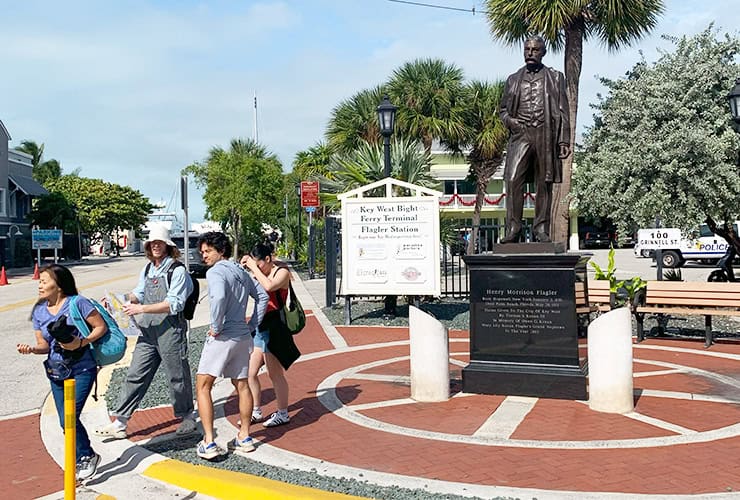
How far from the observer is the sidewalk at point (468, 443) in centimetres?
459

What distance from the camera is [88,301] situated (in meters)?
4.87

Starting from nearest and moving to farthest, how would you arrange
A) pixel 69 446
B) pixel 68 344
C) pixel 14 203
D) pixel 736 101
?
pixel 69 446 < pixel 68 344 < pixel 736 101 < pixel 14 203

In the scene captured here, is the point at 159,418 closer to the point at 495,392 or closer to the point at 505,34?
the point at 495,392

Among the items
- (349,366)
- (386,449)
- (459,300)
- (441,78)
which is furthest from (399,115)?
(386,449)

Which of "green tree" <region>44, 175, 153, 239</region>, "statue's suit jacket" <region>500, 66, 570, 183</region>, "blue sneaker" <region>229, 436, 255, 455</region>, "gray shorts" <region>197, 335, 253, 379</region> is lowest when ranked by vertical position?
"blue sneaker" <region>229, 436, 255, 455</region>

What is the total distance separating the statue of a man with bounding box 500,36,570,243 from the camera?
7.38m

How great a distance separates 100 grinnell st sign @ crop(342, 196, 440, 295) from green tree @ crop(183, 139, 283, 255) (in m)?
20.2

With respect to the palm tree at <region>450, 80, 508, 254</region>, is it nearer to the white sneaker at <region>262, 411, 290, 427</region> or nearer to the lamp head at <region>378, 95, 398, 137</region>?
the lamp head at <region>378, 95, 398, 137</region>

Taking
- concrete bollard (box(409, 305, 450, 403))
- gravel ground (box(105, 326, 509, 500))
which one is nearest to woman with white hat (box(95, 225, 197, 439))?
gravel ground (box(105, 326, 509, 500))

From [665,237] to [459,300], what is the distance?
468 cm

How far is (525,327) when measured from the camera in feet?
22.8

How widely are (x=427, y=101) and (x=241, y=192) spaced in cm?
997

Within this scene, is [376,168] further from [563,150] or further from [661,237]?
[563,150]

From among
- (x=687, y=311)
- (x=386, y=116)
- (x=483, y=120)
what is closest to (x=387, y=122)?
(x=386, y=116)
